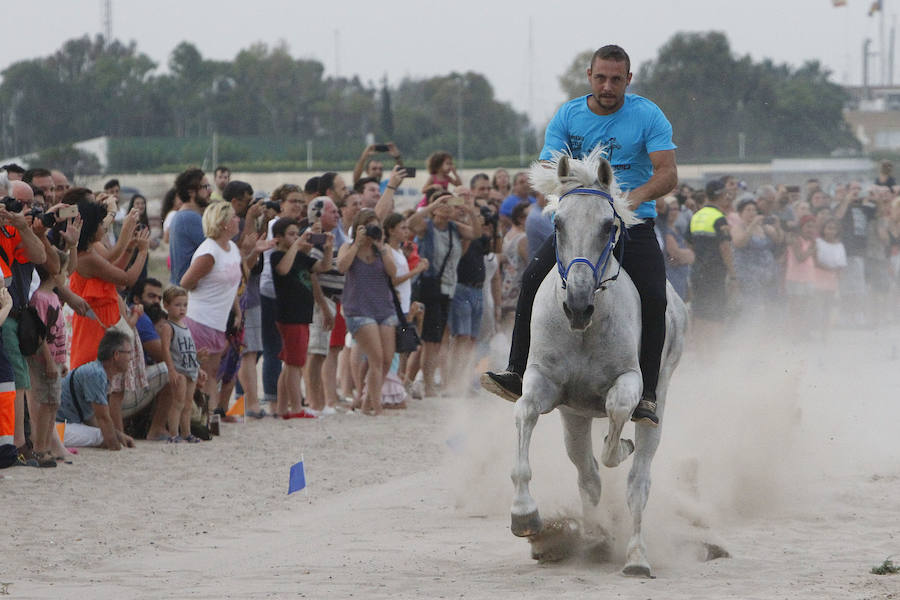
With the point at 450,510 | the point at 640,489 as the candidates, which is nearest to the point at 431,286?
the point at 450,510

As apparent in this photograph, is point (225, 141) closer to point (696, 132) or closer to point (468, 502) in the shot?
point (696, 132)

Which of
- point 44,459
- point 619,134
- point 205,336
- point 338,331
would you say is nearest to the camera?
point 619,134

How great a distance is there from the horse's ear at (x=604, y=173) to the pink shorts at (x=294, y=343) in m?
6.63

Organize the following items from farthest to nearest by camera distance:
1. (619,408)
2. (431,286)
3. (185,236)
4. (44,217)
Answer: (431,286) < (185,236) < (44,217) < (619,408)

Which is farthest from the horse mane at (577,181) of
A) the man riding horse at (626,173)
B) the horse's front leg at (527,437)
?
the horse's front leg at (527,437)

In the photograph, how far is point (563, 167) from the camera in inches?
269

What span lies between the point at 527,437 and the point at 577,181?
1381 mm

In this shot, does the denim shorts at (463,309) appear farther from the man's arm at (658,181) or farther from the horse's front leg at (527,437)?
the horse's front leg at (527,437)

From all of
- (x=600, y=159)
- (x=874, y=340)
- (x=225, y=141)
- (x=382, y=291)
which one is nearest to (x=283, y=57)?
(x=225, y=141)

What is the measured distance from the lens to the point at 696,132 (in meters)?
56.9

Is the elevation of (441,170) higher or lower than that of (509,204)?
higher

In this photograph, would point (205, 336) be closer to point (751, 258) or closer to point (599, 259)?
point (599, 259)

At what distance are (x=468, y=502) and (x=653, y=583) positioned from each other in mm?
2567

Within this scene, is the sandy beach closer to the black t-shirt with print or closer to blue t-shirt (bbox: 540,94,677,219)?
the black t-shirt with print
